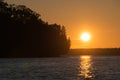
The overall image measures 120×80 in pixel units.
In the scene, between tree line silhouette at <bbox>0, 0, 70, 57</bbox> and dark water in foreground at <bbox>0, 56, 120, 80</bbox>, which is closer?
dark water in foreground at <bbox>0, 56, 120, 80</bbox>

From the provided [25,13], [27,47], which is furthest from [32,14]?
[27,47]

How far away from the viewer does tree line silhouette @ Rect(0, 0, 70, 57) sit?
185 meters

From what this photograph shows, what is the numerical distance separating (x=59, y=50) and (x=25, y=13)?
17.2m

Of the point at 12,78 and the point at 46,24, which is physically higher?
the point at 46,24

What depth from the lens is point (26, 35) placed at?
187m

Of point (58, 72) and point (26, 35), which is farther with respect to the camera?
point (26, 35)

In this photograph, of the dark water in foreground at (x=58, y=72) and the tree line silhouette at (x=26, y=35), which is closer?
the dark water in foreground at (x=58, y=72)

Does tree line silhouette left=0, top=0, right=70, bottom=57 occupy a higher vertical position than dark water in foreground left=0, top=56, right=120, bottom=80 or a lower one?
higher

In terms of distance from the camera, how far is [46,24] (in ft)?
643

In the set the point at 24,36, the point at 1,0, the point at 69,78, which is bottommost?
the point at 69,78

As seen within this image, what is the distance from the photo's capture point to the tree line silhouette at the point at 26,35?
Result: 185m

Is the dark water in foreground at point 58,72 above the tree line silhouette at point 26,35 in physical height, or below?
below

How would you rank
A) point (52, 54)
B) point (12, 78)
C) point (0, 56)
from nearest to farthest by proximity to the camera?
point (12, 78) → point (0, 56) → point (52, 54)

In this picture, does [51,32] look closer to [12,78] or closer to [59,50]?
[59,50]
